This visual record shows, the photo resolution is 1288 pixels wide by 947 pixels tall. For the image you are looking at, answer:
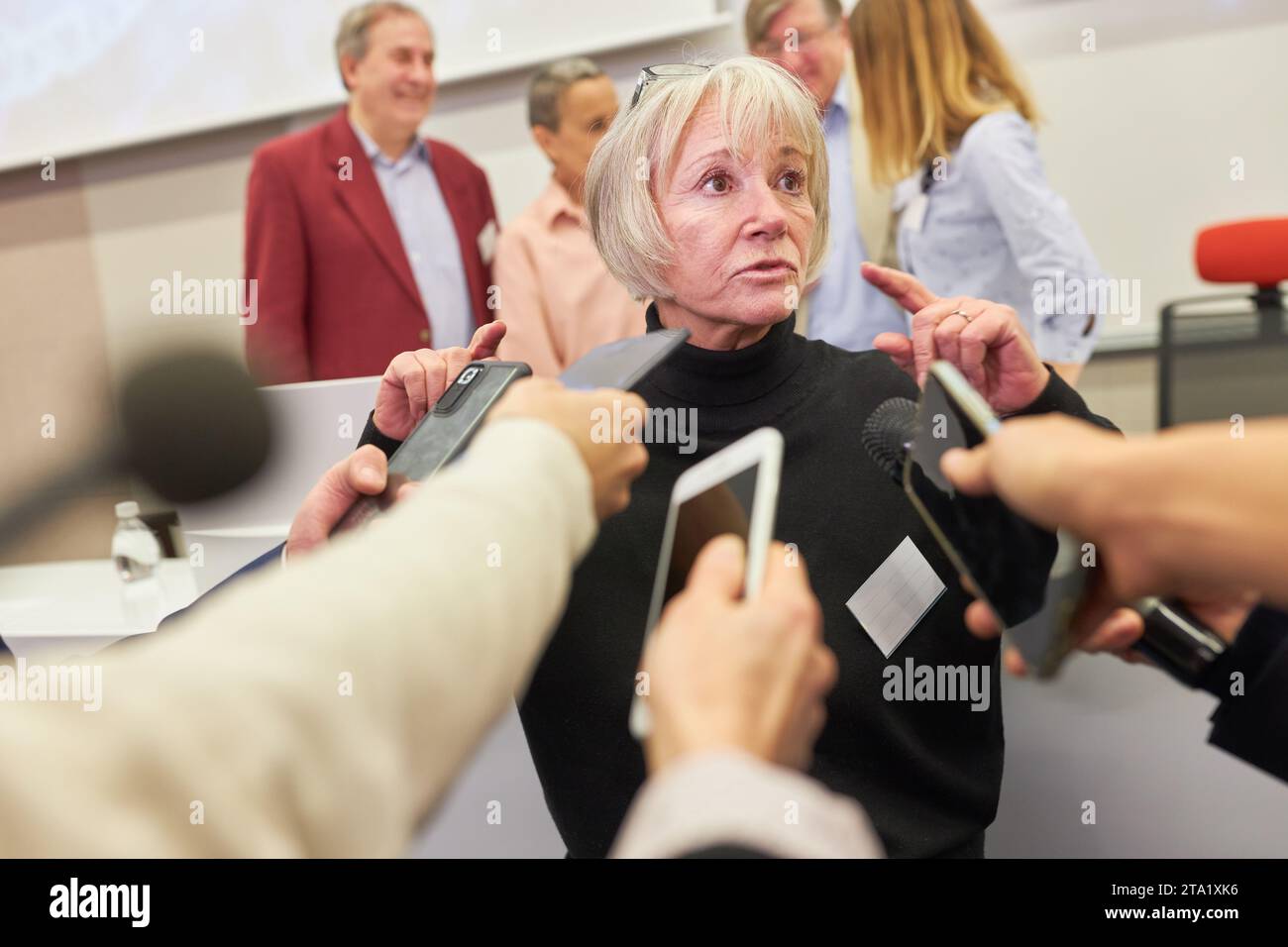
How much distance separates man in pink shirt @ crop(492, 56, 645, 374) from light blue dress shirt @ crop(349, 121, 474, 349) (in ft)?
1.00

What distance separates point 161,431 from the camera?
0.76 meters

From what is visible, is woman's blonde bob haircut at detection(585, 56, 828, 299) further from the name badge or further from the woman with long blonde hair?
the name badge

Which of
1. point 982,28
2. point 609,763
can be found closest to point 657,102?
point 609,763

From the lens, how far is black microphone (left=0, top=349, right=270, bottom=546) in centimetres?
74

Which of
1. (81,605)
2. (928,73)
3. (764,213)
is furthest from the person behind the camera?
(928,73)

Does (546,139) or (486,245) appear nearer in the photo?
(546,139)

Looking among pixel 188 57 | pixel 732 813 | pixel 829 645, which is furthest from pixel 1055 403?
pixel 188 57

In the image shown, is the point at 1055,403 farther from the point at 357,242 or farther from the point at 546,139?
the point at 357,242

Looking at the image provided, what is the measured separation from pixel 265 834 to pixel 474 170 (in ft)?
9.32

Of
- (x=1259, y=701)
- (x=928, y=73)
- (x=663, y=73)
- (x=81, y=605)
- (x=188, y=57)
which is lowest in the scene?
(x=81, y=605)

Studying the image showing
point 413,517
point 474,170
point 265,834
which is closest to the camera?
point 265,834

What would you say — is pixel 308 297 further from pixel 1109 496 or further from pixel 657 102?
pixel 1109 496

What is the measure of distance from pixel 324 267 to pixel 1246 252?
7.27ft

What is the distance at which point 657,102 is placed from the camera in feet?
4.25
